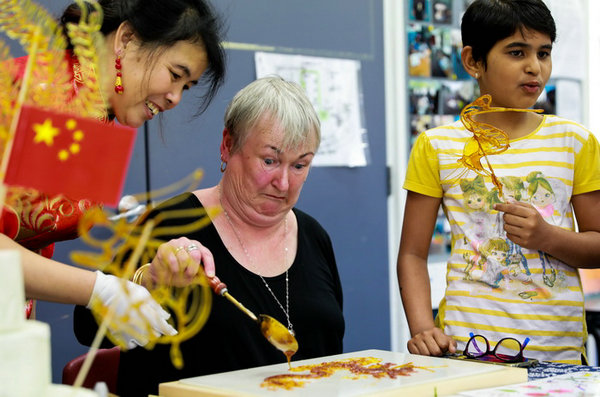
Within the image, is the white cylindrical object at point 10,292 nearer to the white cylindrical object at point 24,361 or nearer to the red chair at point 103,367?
the white cylindrical object at point 24,361

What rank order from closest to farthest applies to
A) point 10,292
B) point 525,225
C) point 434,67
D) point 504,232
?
point 10,292 → point 525,225 → point 504,232 → point 434,67

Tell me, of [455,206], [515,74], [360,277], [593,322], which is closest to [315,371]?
[455,206]

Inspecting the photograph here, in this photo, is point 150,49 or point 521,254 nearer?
point 150,49

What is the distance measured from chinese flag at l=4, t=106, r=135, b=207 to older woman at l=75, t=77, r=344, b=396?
72 centimetres

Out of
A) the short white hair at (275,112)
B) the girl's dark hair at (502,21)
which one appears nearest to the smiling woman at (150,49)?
the short white hair at (275,112)

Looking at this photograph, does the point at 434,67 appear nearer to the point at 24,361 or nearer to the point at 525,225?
the point at 525,225

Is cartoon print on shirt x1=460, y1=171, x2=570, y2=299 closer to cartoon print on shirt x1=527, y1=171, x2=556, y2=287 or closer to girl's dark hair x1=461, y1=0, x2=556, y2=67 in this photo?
cartoon print on shirt x1=527, y1=171, x2=556, y2=287

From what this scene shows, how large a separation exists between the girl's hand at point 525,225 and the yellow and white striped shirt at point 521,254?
7 cm

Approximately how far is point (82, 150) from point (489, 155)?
100 cm

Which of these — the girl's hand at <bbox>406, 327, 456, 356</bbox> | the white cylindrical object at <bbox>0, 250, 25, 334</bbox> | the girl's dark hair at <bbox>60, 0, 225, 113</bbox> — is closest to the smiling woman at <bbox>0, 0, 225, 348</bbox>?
the girl's dark hair at <bbox>60, 0, 225, 113</bbox>

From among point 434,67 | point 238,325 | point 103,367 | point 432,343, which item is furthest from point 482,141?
point 434,67

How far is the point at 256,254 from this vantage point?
4.64 feet

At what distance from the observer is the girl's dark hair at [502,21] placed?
1384 millimetres

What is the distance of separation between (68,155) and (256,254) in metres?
0.84
